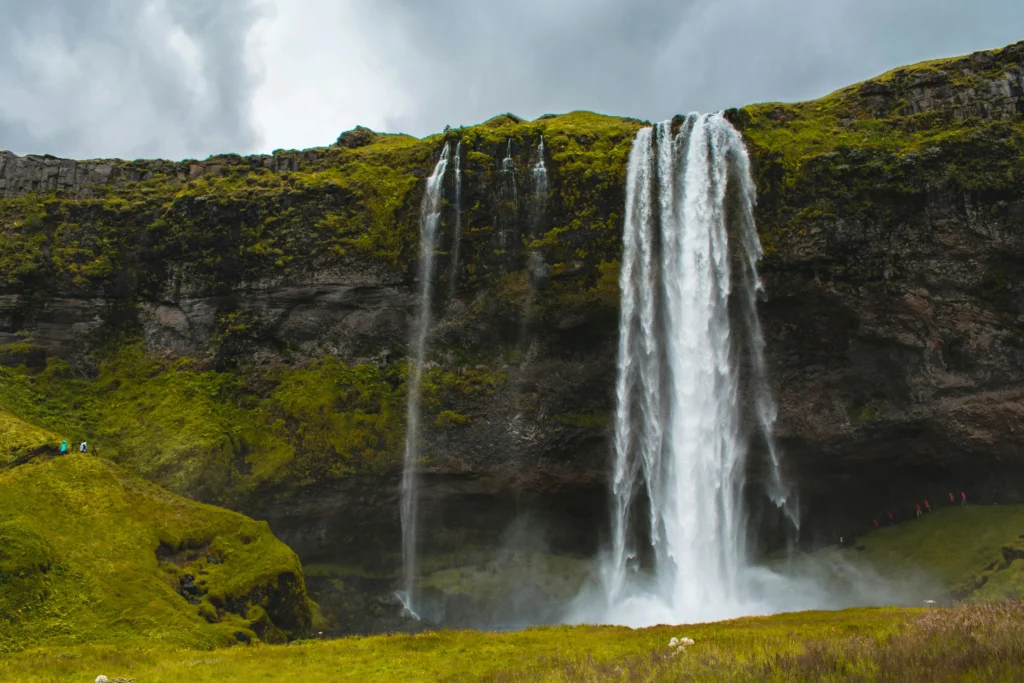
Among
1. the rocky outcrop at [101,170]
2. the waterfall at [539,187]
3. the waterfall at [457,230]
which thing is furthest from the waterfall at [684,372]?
the rocky outcrop at [101,170]

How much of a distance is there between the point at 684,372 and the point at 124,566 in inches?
1056

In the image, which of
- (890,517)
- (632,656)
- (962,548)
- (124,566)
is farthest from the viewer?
(890,517)

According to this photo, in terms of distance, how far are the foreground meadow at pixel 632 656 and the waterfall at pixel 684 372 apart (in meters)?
9.86

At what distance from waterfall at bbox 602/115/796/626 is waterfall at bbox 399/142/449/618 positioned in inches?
429

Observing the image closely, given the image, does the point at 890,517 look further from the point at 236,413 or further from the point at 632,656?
the point at 236,413

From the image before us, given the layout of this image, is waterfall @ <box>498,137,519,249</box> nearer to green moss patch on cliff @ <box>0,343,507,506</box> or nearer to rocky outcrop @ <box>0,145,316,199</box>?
green moss patch on cliff @ <box>0,343,507,506</box>

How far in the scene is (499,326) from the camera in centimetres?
4284

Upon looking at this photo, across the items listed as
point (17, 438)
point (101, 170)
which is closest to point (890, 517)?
point (17, 438)

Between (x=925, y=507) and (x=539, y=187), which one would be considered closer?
(x=925, y=507)

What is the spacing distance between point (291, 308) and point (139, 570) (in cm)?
2109

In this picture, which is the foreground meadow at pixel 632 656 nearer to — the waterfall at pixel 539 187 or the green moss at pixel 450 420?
the green moss at pixel 450 420

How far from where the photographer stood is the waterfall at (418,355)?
41594 mm

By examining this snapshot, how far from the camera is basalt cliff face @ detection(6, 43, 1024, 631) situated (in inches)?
1474

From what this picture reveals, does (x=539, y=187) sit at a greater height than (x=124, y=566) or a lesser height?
greater
